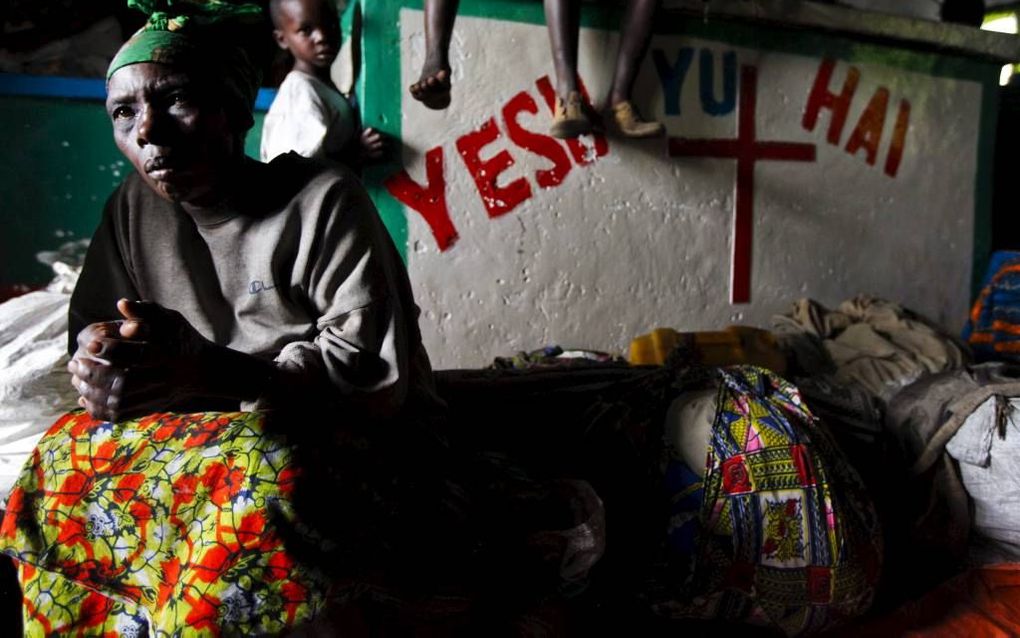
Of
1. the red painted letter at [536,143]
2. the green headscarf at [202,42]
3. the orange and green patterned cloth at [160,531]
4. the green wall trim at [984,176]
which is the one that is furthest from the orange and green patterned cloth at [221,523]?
the green wall trim at [984,176]

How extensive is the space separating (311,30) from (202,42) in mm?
1333

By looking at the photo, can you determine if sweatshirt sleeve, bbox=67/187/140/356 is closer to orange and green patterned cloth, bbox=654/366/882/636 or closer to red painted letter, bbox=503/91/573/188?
orange and green patterned cloth, bbox=654/366/882/636

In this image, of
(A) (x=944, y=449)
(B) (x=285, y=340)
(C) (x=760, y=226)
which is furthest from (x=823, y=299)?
(B) (x=285, y=340)

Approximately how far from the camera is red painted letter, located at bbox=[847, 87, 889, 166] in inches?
118

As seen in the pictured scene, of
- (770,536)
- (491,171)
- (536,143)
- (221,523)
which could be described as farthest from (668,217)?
(221,523)

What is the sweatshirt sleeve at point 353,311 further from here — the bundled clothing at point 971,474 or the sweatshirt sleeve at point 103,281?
→ the bundled clothing at point 971,474

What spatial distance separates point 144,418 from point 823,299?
2561mm

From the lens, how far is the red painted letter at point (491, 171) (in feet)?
8.16

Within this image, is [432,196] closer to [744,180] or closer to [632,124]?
[632,124]

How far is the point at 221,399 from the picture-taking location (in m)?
1.13

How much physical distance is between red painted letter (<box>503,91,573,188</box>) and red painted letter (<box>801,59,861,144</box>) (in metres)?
1.04

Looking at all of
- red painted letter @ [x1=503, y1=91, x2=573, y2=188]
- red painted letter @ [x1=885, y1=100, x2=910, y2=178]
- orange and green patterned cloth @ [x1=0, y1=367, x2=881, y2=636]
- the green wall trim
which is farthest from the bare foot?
the green wall trim

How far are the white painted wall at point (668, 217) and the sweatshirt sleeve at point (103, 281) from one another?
121 cm

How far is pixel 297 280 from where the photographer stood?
1.20 m
